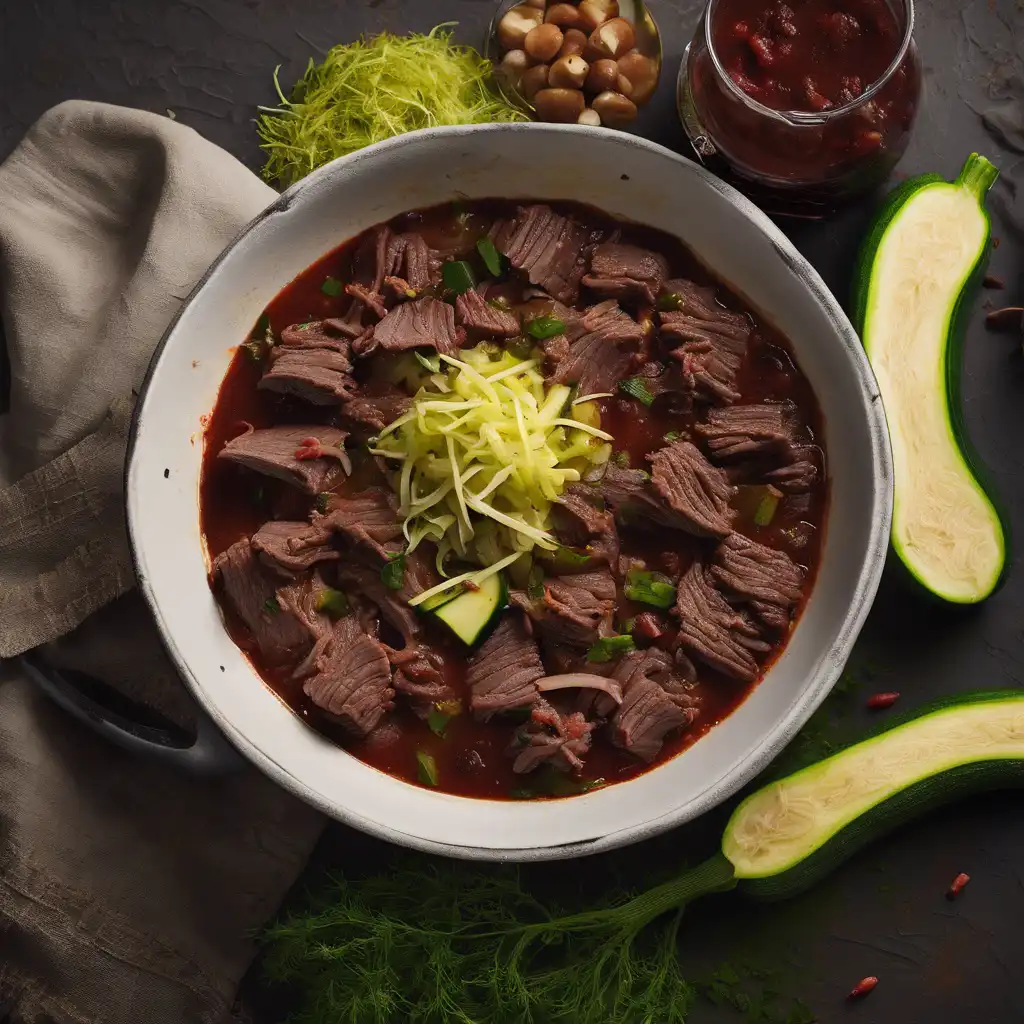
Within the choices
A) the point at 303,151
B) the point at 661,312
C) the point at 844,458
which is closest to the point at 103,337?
the point at 303,151

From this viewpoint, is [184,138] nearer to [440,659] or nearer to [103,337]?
[103,337]

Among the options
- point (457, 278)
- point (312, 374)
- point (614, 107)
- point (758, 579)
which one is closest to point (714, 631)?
point (758, 579)

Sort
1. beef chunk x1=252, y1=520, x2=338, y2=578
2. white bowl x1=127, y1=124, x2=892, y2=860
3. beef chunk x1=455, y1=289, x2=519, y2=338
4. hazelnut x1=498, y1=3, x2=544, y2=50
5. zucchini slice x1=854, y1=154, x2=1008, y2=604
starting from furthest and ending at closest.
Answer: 1. hazelnut x1=498, y1=3, x2=544, y2=50
2. zucchini slice x1=854, y1=154, x2=1008, y2=604
3. beef chunk x1=455, y1=289, x2=519, y2=338
4. beef chunk x1=252, y1=520, x2=338, y2=578
5. white bowl x1=127, y1=124, x2=892, y2=860

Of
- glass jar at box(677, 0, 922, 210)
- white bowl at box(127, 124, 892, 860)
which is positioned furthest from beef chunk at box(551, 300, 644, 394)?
glass jar at box(677, 0, 922, 210)

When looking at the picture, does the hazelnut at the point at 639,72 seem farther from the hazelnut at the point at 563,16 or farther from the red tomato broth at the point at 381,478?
the red tomato broth at the point at 381,478

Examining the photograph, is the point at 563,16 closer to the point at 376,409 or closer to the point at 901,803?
the point at 376,409

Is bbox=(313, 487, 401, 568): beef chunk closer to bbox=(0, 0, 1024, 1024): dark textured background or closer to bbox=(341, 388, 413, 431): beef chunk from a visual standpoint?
bbox=(341, 388, 413, 431): beef chunk
